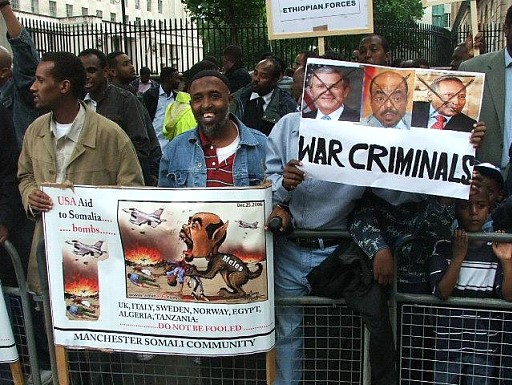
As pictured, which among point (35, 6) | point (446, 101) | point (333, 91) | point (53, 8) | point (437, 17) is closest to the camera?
point (446, 101)

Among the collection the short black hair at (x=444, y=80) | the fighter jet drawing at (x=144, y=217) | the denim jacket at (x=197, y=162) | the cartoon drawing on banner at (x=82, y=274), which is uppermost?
the short black hair at (x=444, y=80)

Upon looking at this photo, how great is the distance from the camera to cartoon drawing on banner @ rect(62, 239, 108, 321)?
343 centimetres

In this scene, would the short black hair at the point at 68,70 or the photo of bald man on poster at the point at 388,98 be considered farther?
the short black hair at the point at 68,70

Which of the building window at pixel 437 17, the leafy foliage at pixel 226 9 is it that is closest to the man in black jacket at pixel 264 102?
the leafy foliage at pixel 226 9

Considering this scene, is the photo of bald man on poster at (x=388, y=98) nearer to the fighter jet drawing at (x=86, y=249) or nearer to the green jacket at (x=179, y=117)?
the fighter jet drawing at (x=86, y=249)

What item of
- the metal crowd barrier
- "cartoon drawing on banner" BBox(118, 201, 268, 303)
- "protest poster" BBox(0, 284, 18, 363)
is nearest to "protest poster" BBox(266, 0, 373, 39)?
the metal crowd barrier

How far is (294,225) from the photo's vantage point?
11.6ft

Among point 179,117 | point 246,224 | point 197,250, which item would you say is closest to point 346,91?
point 246,224

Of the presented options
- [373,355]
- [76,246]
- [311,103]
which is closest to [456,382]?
[373,355]

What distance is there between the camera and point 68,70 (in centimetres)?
390

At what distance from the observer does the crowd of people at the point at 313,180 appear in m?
3.27

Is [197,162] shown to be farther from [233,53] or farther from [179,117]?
[233,53]

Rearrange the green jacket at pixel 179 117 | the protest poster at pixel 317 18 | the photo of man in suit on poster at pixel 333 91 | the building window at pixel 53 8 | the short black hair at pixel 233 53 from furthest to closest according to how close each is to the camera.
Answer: the building window at pixel 53 8 → the short black hair at pixel 233 53 → the green jacket at pixel 179 117 → the protest poster at pixel 317 18 → the photo of man in suit on poster at pixel 333 91

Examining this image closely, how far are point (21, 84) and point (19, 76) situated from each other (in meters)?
0.06
